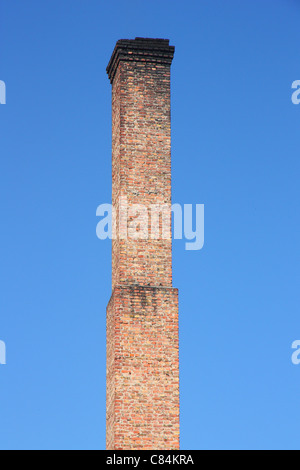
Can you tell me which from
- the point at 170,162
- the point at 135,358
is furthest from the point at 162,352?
the point at 170,162

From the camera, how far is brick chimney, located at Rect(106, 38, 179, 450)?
18797mm

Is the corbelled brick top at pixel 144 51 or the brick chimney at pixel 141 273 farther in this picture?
the corbelled brick top at pixel 144 51

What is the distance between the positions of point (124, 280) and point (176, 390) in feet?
6.50

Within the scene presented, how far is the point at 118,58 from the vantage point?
20.9m

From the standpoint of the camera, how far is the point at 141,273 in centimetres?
1970

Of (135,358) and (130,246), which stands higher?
(130,246)

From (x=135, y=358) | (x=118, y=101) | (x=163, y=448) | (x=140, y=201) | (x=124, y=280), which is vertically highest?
(x=118, y=101)

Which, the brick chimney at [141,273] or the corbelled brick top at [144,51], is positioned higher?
the corbelled brick top at [144,51]

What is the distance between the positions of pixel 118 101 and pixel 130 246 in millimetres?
2649

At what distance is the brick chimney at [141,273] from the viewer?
740 inches

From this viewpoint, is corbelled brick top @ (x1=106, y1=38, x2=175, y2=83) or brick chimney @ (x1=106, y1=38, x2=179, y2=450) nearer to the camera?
brick chimney @ (x1=106, y1=38, x2=179, y2=450)

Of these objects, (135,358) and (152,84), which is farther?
(152,84)

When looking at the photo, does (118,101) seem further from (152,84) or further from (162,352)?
(162,352)

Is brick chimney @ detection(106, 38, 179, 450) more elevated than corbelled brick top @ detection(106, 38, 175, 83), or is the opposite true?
corbelled brick top @ detection(106, 38, 175, 83)
